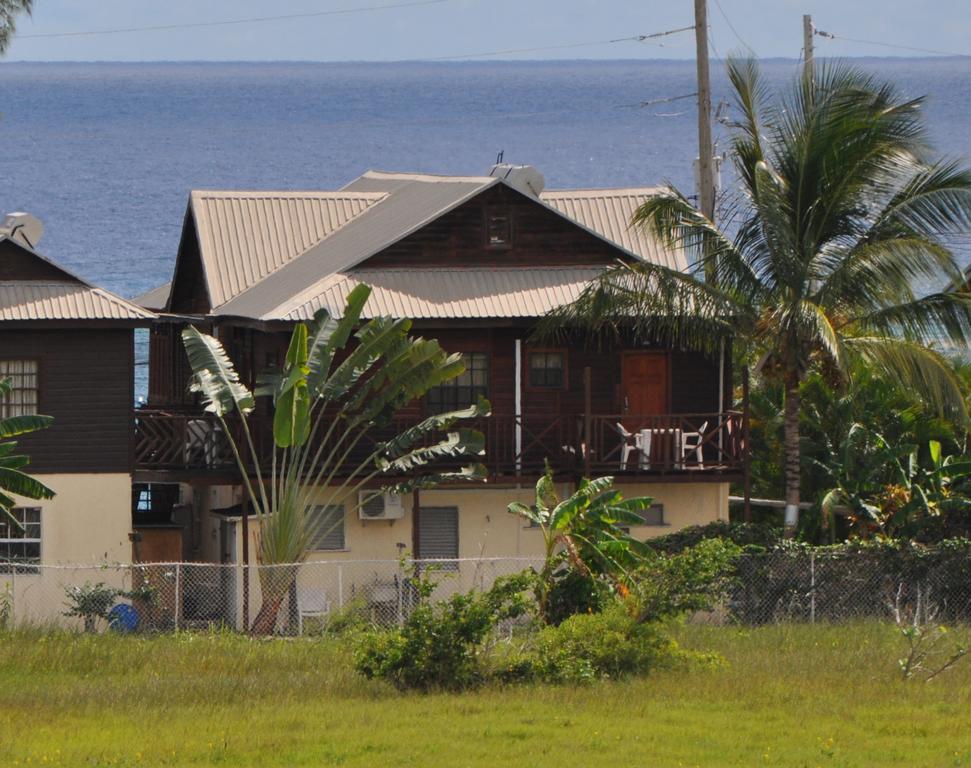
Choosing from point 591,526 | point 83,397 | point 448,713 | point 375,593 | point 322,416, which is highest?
point 83,397

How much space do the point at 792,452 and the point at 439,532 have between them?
5812 millimetres

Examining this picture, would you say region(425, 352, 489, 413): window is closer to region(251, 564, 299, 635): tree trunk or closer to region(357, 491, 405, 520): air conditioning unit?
region(357, 491, 405, 520): air conditioning unit

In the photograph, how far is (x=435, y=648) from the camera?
2264cm

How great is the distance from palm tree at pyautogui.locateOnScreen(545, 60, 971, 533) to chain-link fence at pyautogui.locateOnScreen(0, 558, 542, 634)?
4612 mm

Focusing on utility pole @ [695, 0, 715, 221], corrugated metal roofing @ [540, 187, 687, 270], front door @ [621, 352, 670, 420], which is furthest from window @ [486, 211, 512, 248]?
utility pole @ [695, 0, 715, 221]

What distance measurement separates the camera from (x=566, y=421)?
33.2 m

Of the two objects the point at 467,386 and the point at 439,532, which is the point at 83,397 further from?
the point at 467,386

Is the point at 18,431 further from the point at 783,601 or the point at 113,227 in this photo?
the point at 113,227

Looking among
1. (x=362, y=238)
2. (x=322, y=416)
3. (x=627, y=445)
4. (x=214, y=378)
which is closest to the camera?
(x=214, y=378)

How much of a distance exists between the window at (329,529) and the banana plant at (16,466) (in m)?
4.79

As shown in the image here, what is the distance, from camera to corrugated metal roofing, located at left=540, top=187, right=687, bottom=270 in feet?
119

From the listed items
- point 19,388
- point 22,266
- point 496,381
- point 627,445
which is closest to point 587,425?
point 627,445

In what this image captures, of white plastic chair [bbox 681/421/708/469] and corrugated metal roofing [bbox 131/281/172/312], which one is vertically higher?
corrugated metal roofing [bbox 131/281/172/312]

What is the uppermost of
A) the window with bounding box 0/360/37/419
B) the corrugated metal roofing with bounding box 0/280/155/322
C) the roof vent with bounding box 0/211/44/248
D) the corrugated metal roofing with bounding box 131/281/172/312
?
the roof vent with bounding box 0/211/44/248
